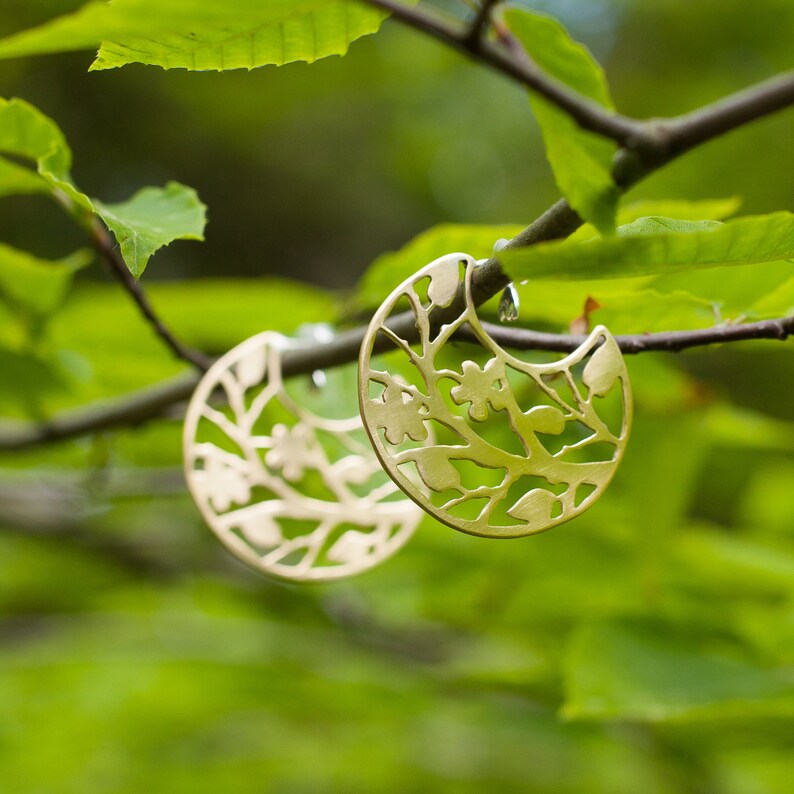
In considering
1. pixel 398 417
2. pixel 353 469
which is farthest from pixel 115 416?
pixel 398 417

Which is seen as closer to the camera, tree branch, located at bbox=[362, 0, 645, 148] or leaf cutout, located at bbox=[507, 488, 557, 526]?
tree branch, located at bbox=[362, 0, 645, 148]

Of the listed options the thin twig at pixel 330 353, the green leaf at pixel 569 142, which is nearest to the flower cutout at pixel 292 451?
the thin twig at pixel 330 353

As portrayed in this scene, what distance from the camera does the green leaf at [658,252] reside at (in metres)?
0.36

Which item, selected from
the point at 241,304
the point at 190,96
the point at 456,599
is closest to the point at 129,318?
the point at 241,304

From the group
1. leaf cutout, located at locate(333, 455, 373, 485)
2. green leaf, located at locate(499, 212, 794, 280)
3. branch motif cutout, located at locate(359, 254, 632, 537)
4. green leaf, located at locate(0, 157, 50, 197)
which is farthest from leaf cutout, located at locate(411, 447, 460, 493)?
leaf cutout, located at locate(333, 455, 373, 485)

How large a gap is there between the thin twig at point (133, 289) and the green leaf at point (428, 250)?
6.4 inches

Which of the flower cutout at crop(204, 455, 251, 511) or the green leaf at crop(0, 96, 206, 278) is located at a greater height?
the green leaf at crop(0, 96, 206, 278)

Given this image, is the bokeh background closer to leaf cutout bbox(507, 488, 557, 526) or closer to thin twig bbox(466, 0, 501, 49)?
leaf cutout bbox(507, 488, 557, 526)

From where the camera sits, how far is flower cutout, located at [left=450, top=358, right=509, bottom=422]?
450 mm

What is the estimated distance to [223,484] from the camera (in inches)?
31.8

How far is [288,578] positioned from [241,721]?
0.92m

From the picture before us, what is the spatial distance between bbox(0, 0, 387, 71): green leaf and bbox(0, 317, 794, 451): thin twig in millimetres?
167

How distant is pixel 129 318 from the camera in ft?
3.29

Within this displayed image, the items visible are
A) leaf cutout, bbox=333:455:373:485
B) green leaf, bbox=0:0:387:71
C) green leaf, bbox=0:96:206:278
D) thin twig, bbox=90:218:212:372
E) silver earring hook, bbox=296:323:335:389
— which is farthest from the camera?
leaf cutout, bbox=333:455:373:485
